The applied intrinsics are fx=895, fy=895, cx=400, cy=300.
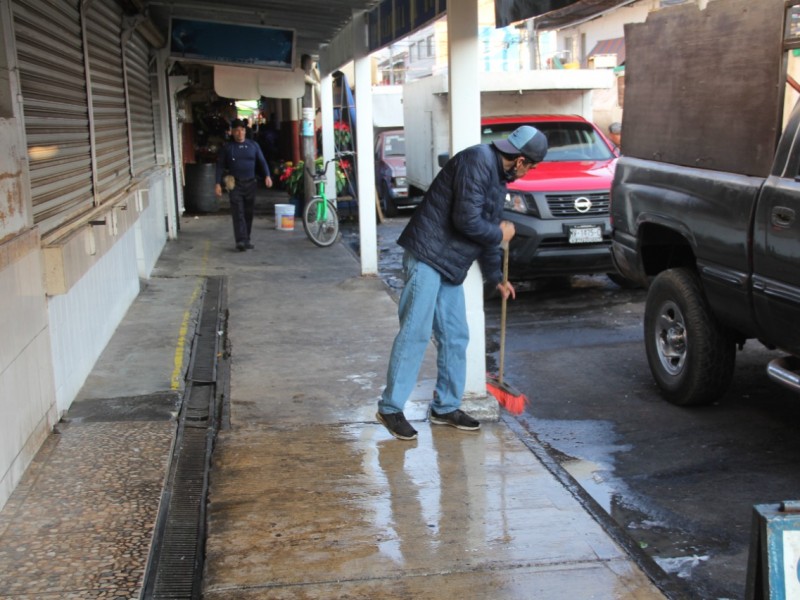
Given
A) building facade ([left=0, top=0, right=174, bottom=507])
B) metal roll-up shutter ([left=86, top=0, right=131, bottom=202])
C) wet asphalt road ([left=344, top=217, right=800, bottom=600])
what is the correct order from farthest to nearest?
metal roll-up shutter ([left=86, top=0, right=131, bottom=202]) → building facade ([left=0, top=0, right=174, bottom=507]) → wet asphalt road ([left=344, top=217, right=800, bottom=600])

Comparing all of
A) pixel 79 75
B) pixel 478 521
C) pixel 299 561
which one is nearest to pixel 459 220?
pixel 478 521

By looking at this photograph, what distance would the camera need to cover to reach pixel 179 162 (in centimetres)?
1647

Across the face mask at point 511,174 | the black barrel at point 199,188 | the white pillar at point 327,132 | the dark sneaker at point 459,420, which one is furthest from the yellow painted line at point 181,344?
the black barrel at point 199,188

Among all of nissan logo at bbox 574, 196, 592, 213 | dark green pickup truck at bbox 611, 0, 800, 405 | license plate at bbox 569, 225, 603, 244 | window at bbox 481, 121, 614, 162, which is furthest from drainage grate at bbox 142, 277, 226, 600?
window at bbox 481, 121, 614, 162

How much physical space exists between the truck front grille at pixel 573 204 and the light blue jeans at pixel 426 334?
4.60 meters

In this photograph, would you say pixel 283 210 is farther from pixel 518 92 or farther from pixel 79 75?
A: pixel 79 75

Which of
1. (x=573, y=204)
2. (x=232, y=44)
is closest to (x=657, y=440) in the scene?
(x=573, y=204)

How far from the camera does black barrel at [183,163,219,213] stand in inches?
698

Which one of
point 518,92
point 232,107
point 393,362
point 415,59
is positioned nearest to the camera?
point 393,362

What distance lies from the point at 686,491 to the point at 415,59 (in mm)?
44847

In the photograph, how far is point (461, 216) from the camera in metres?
5.02

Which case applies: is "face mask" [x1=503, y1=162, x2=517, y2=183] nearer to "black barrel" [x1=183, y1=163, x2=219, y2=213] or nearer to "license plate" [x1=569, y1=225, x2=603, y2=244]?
"license plate" [x1=569, y1=225, x2=603, y2=244]

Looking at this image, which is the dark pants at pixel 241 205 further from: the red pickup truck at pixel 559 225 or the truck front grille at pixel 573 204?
the truck front grille at pixel 573 204

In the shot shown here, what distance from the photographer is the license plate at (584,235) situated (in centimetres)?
951
